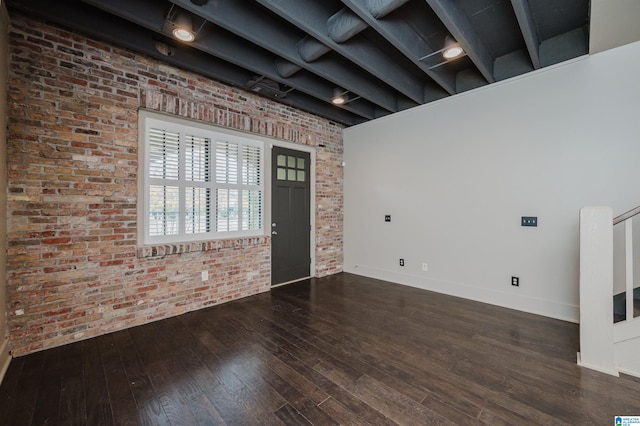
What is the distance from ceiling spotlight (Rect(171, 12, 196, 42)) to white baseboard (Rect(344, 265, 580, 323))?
14.2 ft

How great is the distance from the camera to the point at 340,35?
2.59 meters

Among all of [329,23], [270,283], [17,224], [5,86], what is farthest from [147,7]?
[270,283]

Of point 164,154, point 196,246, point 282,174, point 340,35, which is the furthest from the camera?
point 282,174

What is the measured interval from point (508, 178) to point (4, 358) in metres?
5.52

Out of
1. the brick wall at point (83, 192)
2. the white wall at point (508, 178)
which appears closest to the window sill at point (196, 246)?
the brick wall at point (83, 192)

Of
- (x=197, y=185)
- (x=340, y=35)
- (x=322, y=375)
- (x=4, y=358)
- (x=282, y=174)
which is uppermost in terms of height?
(x=340, y=35)

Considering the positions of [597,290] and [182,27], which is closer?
[597,290]

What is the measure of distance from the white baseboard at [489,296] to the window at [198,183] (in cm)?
250

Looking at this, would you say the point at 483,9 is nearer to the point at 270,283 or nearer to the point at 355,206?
the point at 355,206

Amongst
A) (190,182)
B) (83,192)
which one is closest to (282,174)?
(190,182)

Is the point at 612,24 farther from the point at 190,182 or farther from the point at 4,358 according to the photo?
the point at 4,358

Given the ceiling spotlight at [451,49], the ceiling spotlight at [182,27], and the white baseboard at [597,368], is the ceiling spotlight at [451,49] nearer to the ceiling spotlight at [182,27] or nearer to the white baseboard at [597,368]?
the ceiling spotlight at [182,27]

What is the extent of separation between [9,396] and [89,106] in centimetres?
252

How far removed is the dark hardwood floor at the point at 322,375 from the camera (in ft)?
5.74
